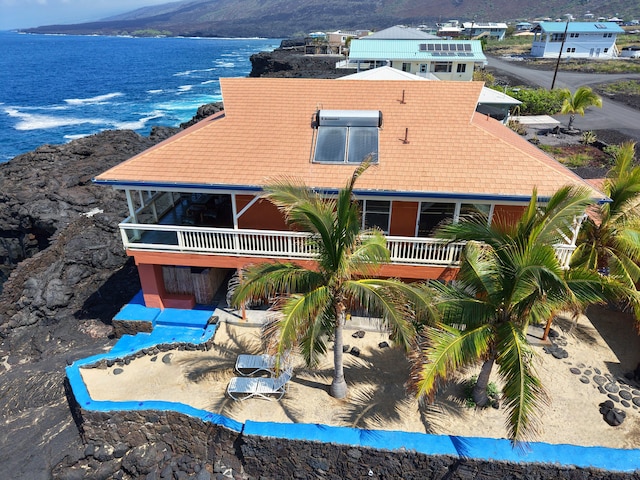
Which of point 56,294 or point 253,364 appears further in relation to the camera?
point 56,294

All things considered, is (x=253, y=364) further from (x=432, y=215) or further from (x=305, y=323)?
(x=432, y=215)

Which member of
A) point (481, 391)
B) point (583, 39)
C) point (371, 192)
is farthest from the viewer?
point (583, 39)

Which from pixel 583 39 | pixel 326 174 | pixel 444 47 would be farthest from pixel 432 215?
pixel 583 39

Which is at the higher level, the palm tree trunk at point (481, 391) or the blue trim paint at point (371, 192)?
the blue trim paint at point (371, 192)

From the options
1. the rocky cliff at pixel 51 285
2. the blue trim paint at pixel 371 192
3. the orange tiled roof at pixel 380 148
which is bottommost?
the rocky cliff at pixel 51 285

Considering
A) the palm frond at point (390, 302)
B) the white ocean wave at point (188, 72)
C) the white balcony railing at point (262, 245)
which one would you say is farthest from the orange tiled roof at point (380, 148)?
the white ocean wave at point (188, 72)

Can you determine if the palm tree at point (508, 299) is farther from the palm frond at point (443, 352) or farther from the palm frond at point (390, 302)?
the palm frond at point (390, 302)
